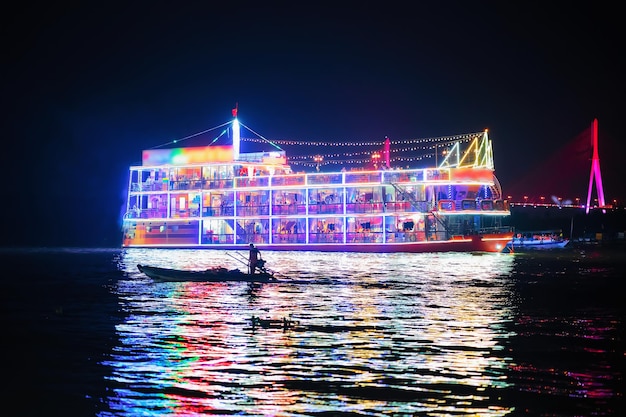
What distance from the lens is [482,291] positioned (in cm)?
3059

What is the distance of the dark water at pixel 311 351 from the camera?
12109 millimetres

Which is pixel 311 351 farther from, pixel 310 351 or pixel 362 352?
pixel 362 352

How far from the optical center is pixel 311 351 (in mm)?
16344

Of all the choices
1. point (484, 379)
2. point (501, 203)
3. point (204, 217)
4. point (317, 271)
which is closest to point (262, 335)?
point (484, 379)

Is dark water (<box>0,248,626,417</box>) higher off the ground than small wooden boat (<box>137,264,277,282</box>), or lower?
lower

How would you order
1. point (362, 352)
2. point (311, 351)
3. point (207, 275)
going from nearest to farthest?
point (362, 352) < point (311, 351) < point (207, 275)

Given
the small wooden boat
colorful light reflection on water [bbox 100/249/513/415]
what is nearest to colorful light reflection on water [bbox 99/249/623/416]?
colorful light reflection on water [bbox 100/249/513/415]

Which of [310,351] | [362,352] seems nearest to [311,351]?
[310,351]

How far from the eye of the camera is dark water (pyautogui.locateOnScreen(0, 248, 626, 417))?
12109mm

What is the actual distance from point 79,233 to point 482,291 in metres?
91.6

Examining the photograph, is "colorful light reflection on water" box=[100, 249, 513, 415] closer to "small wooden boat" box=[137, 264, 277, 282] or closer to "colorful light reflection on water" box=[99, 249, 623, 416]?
"colorful light reflection on water" box=[99, 249, 623, 416]

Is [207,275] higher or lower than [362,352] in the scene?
higher

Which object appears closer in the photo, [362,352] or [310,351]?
[362,352]

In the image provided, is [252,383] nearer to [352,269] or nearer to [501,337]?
[501,337]
